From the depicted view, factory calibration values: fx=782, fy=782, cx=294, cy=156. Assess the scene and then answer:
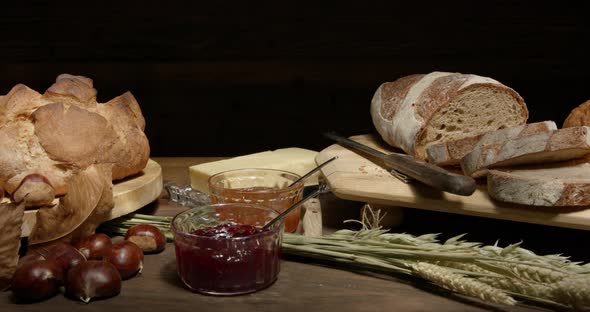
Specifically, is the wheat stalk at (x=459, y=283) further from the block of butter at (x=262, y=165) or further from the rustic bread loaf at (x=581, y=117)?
the rustic bread loaf at (x=581, y=117)

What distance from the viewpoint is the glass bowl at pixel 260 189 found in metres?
2.62

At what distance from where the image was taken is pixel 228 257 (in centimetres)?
217

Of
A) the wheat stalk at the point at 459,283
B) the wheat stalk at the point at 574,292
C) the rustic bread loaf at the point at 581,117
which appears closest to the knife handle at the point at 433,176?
the wheat stalk at the point at 459,283

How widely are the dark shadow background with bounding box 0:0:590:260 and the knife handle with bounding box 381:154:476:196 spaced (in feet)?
5.64

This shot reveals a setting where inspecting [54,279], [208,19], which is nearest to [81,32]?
[208,19]

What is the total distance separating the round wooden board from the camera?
2490 millimetres

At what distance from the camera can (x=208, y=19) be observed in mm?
4414

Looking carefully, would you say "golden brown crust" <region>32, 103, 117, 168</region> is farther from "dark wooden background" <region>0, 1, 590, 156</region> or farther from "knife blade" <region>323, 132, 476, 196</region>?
"dark wooden background" <region>0, 1, 590, 156</region>

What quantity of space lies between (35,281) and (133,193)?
0.69 meters

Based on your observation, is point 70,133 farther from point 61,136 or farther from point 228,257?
point 228,257

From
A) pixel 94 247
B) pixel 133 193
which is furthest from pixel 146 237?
pixel 133 193

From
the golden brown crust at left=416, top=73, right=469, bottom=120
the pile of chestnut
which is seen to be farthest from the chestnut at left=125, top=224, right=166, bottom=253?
the golden brown crust at left=416, top=73, right=469, bottom=120

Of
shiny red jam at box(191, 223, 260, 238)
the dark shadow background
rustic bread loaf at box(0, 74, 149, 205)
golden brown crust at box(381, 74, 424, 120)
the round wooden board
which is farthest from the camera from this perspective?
the dark shadow background

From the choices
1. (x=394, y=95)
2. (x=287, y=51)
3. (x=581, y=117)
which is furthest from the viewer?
(x=287, y=51)
